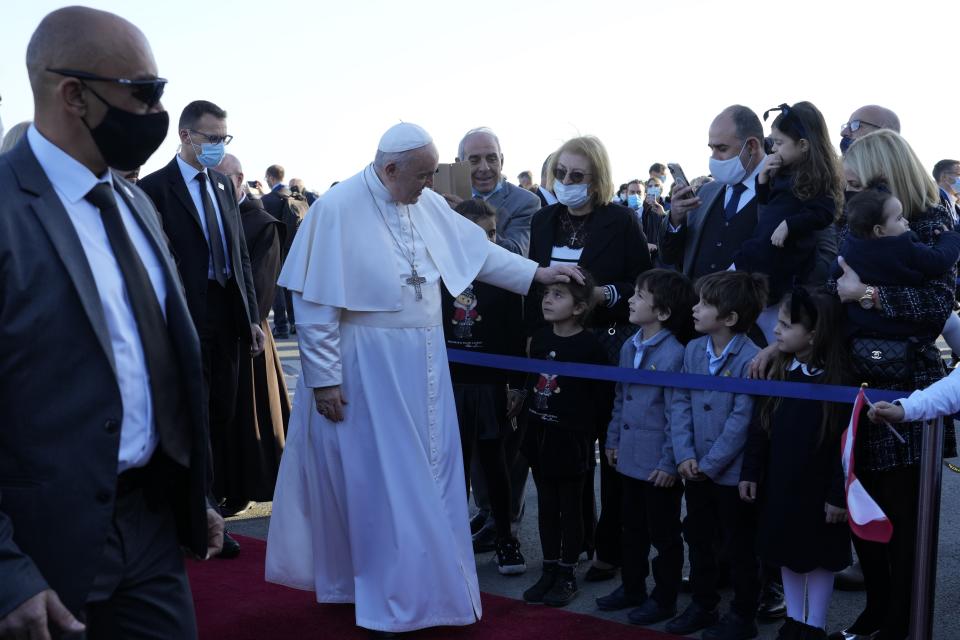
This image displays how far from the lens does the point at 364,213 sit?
15.7 ft

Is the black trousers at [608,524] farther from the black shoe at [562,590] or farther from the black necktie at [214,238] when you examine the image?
the black necktie at [214,238]

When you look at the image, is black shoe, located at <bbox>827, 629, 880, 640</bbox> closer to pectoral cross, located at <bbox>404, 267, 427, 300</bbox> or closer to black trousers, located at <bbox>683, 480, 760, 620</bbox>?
black trousers, located at <bbox>683, 480, 760, 620</bbox>

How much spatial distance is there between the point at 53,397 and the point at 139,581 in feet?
1.68

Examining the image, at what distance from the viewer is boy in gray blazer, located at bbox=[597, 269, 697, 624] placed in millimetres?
4812

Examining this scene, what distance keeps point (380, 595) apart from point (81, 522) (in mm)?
2520

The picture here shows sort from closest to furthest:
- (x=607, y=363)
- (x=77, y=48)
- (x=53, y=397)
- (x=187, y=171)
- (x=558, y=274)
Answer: (x=53, y=397), (x=77, y=48), (x=558, y=274), (x=607, y=363), (x=187, y=171)

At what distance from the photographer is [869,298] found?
4246 mm

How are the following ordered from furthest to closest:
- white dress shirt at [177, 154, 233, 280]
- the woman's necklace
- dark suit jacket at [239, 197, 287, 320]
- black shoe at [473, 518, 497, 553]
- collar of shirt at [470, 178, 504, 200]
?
dark suit jacket at [239, 197, 287, 320] < collar of shirt at [470, 178, 504, 200] < black shoe at [473, 518, 497, 553] < white dress shirt at [177, 154, 233, 280] < the woman's necklace

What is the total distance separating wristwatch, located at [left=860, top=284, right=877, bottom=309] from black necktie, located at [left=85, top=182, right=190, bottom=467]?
2799mm

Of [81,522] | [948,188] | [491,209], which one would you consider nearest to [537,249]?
[491,209]

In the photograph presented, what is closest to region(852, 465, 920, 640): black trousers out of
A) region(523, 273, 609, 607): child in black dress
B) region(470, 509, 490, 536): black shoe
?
region(523, 273, 609, 607): child in black dress

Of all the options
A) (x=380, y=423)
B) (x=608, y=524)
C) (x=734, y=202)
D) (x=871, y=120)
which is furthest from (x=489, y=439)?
(x=871, y=120)

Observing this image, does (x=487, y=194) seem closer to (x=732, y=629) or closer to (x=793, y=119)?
(x=793, y=119)

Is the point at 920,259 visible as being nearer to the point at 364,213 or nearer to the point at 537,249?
the point at 537,249
